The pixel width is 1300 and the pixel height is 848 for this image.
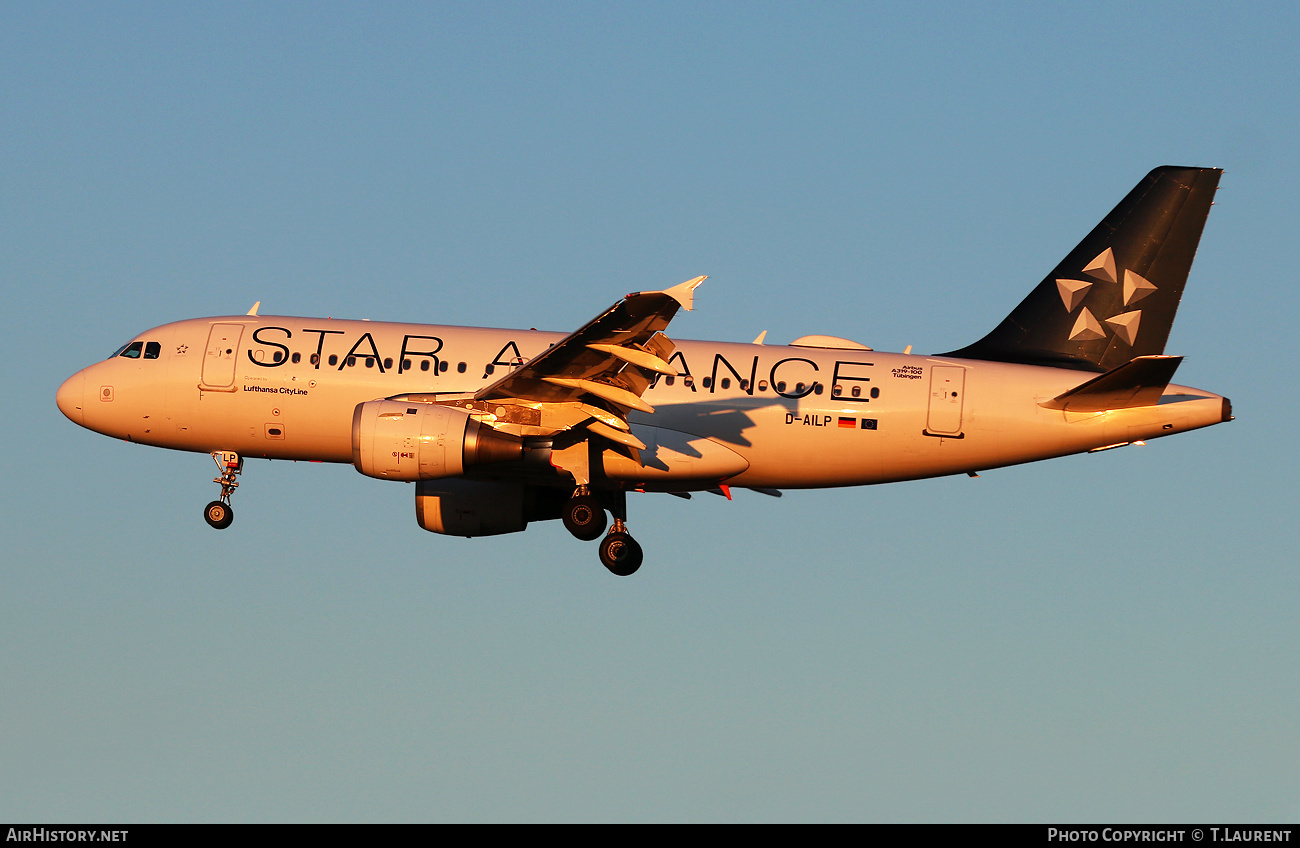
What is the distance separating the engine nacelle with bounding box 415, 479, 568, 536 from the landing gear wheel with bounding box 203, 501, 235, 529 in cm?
447

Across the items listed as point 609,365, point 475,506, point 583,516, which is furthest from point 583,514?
point 475,506

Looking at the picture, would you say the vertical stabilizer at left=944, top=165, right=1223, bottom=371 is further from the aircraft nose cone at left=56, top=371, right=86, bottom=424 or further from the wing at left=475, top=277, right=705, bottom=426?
the aircraft nose cone at left=56, top=371, right=86, bottom=424

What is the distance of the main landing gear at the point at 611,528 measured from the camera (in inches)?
1286

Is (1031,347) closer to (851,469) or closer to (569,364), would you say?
(851,469)

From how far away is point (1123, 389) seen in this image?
31828 mm

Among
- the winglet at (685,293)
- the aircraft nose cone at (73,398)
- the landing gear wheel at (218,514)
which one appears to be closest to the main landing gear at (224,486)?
the landing gear wheel at (218,514)

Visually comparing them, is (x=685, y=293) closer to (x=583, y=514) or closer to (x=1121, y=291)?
(x=583, y=514)

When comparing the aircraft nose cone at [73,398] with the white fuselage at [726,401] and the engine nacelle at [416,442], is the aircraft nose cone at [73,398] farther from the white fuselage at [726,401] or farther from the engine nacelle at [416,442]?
the engine nacelle at [416,442]

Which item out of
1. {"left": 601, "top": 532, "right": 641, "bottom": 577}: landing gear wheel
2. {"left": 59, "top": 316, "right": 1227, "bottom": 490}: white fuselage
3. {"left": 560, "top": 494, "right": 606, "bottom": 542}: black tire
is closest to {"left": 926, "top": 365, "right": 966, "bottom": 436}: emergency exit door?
{"left": 59, "top": 316, "right": 1227, "bottom": 490}: white fuselage

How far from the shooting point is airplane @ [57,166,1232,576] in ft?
103

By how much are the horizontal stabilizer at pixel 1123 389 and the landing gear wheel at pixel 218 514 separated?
1894cm

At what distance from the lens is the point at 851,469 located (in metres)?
33.5
